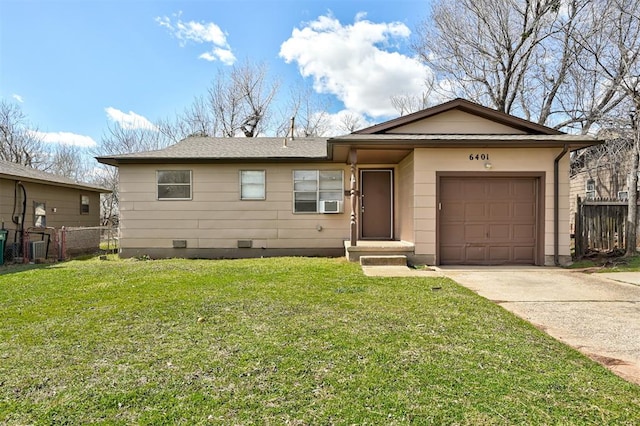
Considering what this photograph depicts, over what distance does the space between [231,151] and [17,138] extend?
2412cm

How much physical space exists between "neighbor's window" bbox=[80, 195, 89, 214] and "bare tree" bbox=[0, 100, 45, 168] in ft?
46.7

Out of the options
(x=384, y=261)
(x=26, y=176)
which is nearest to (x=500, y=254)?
(x=384, y=261)

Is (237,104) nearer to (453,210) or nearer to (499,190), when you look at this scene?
(453,210)

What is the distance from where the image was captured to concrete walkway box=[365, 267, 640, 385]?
308 cm

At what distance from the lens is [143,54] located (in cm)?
1412

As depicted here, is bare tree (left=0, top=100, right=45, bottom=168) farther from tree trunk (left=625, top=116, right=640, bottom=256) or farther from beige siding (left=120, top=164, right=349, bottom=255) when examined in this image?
tree trunk (left=625, top=116, right=640, bottom=256)

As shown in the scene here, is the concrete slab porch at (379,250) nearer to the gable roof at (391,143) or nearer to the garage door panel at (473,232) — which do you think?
the garage door panel at (473,232)

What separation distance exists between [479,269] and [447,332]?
454 centimetres

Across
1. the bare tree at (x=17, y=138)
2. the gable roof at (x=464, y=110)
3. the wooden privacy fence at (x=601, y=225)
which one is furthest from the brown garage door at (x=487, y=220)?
the bare tree at (x=17, y=138)

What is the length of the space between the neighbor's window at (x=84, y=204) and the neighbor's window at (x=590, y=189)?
23115 mm

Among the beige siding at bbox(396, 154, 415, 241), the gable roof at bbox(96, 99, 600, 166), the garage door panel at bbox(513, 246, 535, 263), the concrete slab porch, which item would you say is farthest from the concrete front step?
the garage door panel at bbox(513, 246, 535, 263)

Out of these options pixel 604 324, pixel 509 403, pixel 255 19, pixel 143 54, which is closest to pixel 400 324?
pixel 509 403

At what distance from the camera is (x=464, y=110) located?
339 inches

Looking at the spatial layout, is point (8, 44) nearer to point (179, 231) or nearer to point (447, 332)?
point (179, 231)
